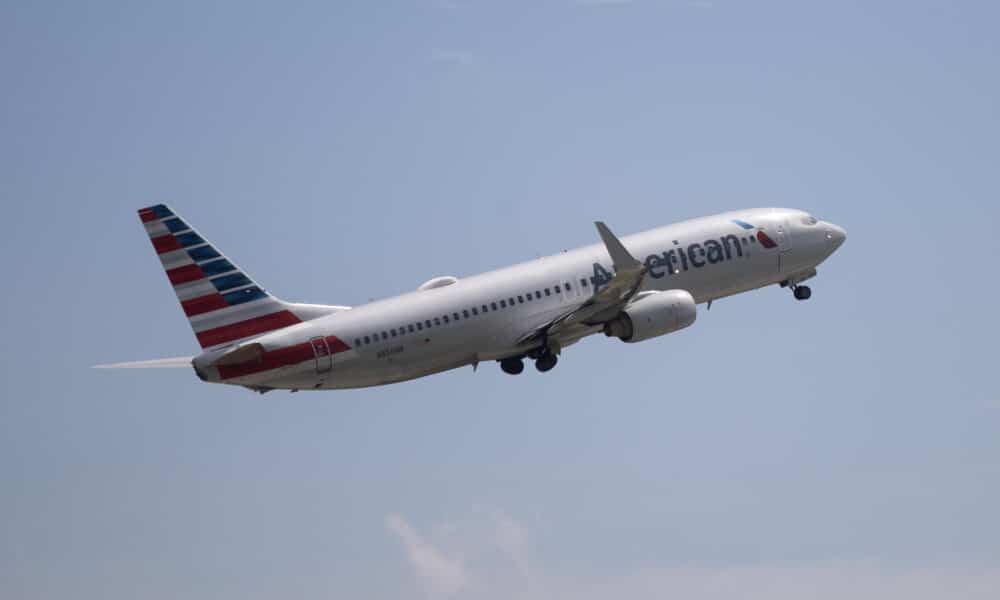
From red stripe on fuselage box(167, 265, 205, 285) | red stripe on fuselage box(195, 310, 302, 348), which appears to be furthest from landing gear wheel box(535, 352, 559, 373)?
red stripe on fuselage box(167, 265, 205, 285)

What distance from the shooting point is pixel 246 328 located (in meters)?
74.9

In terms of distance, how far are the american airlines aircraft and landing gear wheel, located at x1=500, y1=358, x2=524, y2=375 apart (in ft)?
0.25

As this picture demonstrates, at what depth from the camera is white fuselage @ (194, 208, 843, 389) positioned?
74.9 meters

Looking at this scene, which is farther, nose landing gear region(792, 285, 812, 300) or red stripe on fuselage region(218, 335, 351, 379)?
nose landing gear region(792, 285, 812, 300)

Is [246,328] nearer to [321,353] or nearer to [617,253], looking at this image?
[321,353]

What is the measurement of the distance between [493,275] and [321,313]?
7.45 metres

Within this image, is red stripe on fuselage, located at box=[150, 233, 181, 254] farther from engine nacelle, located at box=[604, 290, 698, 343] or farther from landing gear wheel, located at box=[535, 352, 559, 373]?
engine nacelle, located at box=[604, 290, 698, 343]

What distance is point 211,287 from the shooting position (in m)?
74.7

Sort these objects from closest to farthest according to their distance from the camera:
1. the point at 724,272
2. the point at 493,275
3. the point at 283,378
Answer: the point at 283,378
the point at 493,275
the point at 724,272

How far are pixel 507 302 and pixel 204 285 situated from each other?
12.5m

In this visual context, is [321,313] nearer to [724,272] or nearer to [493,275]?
[493,275]

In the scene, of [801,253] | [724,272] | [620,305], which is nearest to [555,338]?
[620,305]

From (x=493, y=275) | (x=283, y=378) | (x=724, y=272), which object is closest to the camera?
(x=283, y=378)

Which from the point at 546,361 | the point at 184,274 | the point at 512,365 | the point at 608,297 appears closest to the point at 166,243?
the point at 184,274
